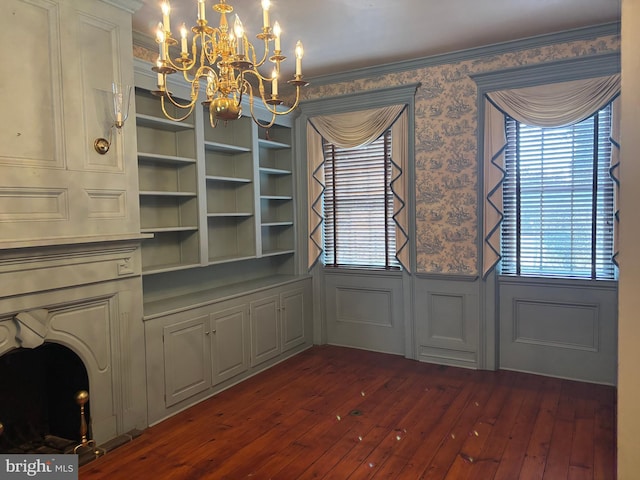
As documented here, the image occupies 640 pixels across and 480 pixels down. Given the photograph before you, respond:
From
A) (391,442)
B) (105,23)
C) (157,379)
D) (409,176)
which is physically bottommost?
(391,442)

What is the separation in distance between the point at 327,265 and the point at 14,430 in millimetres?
3191

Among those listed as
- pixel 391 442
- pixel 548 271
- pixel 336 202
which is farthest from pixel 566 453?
pixel 336 202

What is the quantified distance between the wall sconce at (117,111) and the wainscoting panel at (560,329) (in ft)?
11.3

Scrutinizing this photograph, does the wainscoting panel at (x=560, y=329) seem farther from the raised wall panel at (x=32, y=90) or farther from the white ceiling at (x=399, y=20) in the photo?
the raised wall panel at (x=32, y=90)

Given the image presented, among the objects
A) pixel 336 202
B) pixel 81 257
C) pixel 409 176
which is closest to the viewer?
pixel 81 257

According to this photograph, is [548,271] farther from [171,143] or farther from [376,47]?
[171,143]

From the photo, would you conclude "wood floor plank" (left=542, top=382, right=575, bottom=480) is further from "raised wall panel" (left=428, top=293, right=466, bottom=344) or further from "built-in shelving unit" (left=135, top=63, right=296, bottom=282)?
"built-in shelving unit" (left=135, top=63, right=296, bottom=282)

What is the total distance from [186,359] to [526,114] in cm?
345

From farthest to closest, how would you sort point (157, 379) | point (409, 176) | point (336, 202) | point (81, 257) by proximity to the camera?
point (336, 202), point (409, 176), point (157, 379), point (81, 257)

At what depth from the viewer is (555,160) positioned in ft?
13.4

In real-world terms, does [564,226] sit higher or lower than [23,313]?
higher

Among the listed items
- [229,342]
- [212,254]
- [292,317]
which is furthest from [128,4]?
[292,317]

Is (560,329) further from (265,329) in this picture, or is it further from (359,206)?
(265,329)

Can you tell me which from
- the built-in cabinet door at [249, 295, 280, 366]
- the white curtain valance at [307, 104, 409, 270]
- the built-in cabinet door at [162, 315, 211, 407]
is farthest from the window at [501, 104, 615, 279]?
the built-in cabinet door at [162, 315, 211, 407]
